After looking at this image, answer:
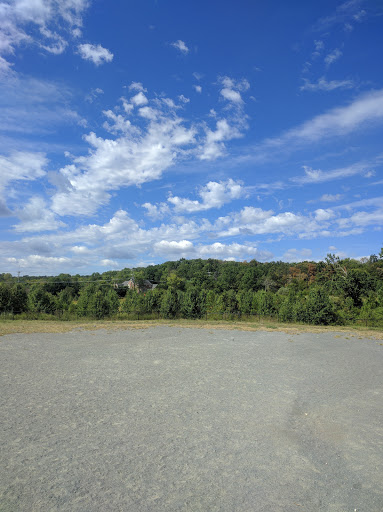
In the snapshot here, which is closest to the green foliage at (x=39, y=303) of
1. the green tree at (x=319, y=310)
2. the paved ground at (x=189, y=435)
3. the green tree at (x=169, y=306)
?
the green tree at (x=169, y=306)

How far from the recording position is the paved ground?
3729 millimetres

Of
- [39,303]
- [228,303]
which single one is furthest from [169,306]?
[39,303]

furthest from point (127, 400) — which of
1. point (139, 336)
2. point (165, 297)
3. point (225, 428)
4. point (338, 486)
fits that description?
point (165, 297)

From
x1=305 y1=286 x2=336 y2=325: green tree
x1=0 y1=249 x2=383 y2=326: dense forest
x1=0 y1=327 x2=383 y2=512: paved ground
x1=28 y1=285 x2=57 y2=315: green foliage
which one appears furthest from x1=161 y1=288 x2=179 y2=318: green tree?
x1=0 y1=327 x2=383 y2=512: paved ground

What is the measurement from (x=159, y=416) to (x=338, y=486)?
315cm

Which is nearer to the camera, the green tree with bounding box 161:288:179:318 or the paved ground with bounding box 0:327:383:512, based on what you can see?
the paved ground with bounding box 0:327:383:512

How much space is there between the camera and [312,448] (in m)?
5.04

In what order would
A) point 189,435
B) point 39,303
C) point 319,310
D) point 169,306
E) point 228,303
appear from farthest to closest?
1. point 228,303
2. point 39,303
3. point 169,306
4. point 319,310
5. point 189,435

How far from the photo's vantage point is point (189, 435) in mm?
5312

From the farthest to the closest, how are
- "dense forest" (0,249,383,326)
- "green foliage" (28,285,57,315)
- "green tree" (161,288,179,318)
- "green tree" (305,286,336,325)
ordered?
"green foliage" (28,285,57,315) → "green tree" (161,288,179,318) → "dense forest" (0,249,383,326) → "green tree" (305,286,336,325)

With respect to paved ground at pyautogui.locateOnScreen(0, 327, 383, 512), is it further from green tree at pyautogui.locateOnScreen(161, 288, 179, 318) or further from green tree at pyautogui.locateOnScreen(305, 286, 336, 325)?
green tree at pyautogui.locateOnScreen(161, 288, 179, 318)

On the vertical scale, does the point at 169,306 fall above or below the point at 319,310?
above

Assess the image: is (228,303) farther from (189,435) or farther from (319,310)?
(189,435)

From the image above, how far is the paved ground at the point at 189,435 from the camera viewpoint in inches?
147
